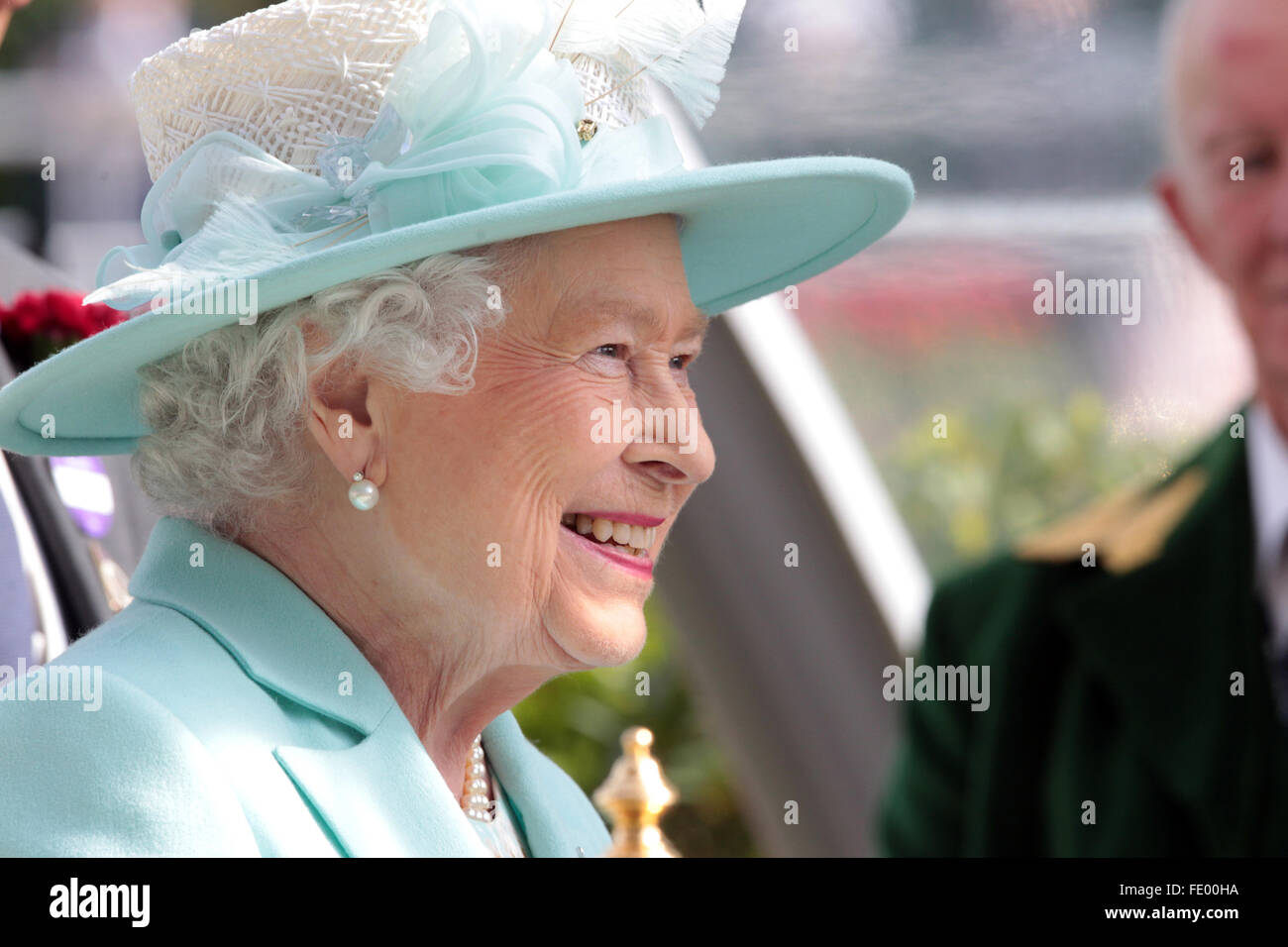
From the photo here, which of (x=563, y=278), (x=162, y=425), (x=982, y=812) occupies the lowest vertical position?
(x=982, y=812)

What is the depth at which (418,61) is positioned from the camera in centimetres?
159

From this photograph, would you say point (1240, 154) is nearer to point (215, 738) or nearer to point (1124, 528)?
point (1124, 528)

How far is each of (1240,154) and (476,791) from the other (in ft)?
4.08

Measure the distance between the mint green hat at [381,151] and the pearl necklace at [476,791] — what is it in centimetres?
67

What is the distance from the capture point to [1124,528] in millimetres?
1155

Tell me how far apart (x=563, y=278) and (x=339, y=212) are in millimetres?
271

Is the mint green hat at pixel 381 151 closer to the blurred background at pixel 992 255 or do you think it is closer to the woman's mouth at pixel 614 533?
the blurred background at pixel 992 255

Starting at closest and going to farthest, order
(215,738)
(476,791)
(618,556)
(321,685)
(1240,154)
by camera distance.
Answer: (1240,154) < (215,738) < (321,685) < (618,556) < (476,791)

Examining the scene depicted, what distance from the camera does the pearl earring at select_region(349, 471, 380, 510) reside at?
1.63 meters

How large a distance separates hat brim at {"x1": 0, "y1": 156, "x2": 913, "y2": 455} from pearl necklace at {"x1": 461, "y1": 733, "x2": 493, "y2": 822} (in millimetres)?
613

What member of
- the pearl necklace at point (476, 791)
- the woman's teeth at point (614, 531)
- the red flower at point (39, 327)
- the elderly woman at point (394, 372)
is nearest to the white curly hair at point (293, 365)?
the elderly woman at point (394, 372)

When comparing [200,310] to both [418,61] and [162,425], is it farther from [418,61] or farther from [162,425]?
[418,61]

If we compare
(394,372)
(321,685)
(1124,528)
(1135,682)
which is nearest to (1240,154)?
(1124,528)
